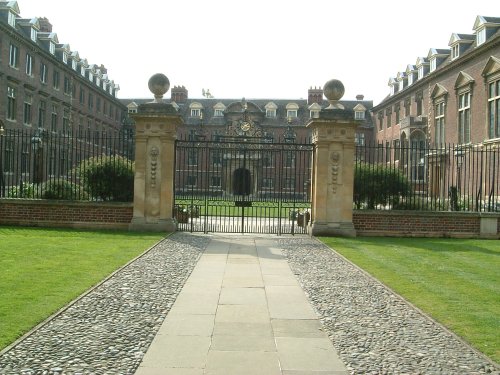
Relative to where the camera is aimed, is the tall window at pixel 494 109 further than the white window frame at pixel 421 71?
No

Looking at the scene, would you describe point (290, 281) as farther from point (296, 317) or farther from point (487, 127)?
point (487, 127)

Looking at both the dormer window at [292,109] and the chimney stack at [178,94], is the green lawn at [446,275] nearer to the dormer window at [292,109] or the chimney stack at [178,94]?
the dormer window at [292,109]

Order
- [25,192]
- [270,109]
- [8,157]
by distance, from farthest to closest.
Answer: [270,109] → [8,157] → [25,192]

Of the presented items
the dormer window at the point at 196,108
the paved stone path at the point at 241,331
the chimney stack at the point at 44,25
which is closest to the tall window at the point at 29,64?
the chimney stack at the point at 44,25

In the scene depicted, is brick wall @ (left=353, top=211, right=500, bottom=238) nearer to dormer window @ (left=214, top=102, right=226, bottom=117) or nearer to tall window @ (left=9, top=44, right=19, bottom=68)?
tall window @ (left=9, top=44, right=19, bottom=68)

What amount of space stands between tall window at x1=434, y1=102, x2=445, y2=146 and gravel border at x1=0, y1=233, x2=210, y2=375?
115 feet

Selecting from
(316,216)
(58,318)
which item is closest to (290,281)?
(58,318)

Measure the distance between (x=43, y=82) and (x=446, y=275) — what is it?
40.2m

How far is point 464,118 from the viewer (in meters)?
36.4

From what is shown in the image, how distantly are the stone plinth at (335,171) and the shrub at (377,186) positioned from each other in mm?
2504

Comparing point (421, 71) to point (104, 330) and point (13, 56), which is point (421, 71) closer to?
point (13, 56)

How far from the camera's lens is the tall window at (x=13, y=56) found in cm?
3719

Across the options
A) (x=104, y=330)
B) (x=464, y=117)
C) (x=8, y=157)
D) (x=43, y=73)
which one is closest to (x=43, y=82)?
(x=43, y=73)

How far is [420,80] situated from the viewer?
44.9 m
